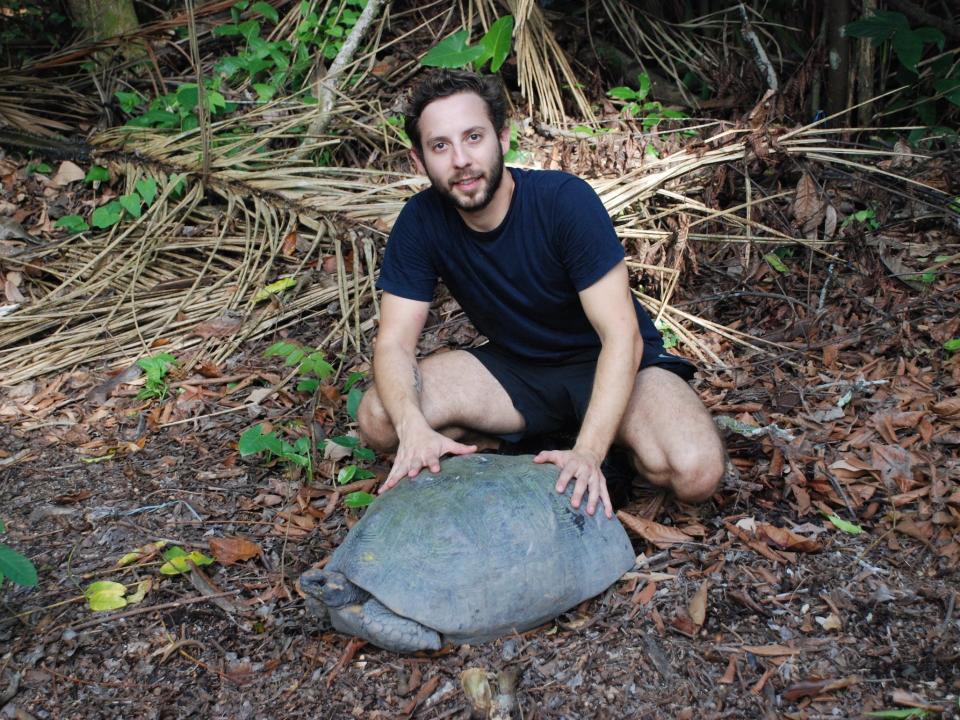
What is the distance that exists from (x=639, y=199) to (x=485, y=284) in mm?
1437

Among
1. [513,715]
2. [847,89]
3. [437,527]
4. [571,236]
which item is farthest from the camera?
[847,89]

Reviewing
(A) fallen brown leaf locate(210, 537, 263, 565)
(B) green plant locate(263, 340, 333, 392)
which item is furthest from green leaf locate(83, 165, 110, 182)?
(A) fallen brown leaf locate(210, 537, 263, 565)

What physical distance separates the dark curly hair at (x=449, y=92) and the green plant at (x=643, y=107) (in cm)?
205

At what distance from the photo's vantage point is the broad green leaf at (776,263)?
3926 mm

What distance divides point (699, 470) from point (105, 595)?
1828 mm

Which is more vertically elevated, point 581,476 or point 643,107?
point 643,107

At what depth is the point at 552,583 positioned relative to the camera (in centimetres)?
232

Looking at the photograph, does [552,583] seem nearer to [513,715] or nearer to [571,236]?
[513,715]

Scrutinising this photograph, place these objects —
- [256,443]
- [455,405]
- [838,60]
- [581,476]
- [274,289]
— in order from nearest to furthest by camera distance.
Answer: [581,476]
[256,443]
[455,405]
[274,289]
[838,60]

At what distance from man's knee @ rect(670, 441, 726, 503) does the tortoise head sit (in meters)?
1.04

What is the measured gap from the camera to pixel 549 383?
121 inches

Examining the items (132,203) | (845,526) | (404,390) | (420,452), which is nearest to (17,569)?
(420,452)

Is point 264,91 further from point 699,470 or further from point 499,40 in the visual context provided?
point 699,470

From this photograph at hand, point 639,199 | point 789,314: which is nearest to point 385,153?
point 639,199
